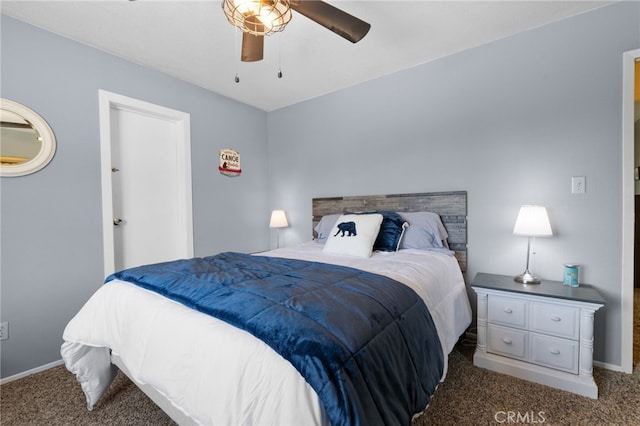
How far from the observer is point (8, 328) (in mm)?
1896

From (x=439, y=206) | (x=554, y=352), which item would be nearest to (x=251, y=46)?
(x=439, y=206)

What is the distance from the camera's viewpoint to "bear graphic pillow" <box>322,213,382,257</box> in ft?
7.03

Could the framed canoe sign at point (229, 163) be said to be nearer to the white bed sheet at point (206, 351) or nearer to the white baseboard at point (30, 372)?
the white bed sheet at point (206, 351)

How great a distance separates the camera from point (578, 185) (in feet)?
6.41

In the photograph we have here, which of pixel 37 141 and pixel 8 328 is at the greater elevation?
pixel 37 141

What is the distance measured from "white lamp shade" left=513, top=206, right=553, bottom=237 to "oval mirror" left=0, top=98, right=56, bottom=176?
3377 millimetres

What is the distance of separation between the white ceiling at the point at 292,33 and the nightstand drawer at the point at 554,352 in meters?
2.17

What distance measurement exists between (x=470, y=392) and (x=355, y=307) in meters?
1.20

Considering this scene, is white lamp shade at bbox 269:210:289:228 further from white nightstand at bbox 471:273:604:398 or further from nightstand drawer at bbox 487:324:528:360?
nightstand drawer at bbox 487:324:528:360

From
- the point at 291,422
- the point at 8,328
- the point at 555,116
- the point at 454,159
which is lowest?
the point at 8,328

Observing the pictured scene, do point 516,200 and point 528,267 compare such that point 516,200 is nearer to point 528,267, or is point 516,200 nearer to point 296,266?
point 528,267

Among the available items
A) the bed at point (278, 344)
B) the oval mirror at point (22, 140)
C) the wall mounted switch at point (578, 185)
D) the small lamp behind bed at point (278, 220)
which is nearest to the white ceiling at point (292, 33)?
the oval mirror at point (22, 140)

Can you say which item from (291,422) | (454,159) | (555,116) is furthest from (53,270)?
(555,116)

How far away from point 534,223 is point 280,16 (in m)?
2.00
